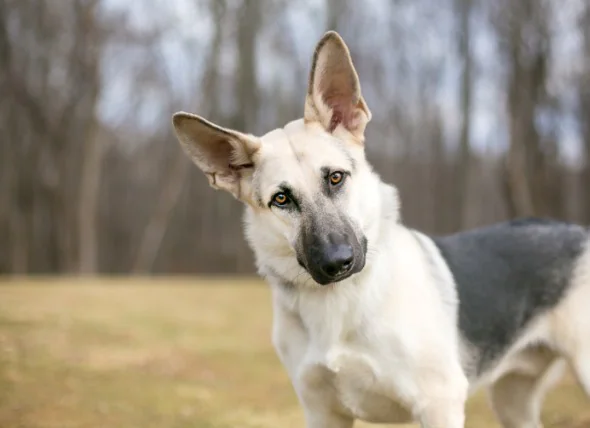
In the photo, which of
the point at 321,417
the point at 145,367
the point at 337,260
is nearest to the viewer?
the point at 337,260

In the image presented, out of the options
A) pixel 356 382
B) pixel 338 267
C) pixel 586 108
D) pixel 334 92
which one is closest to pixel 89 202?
pixel 586 108

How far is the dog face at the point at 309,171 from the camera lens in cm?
242

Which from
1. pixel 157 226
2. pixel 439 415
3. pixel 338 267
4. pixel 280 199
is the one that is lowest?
pixel 157 226

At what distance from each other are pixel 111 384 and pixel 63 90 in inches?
389

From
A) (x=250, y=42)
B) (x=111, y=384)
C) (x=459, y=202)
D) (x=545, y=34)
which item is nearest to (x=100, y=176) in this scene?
(x=250, y=42)

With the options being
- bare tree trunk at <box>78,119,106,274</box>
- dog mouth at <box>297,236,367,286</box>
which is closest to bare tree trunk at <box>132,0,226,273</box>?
bare tree trunk at <box>78,119,106,274</box>

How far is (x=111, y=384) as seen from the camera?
4.64m

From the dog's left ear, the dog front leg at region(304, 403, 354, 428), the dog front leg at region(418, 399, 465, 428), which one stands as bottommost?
the dog front leg at region(304, 403, 354, 428)

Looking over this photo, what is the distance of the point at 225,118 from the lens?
13031 mm

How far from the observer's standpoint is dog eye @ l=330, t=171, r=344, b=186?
2.53 metres

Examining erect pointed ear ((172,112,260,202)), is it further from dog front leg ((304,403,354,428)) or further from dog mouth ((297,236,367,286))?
dog front leg ((304,403,354,428))

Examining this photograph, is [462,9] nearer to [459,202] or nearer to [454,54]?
[454,54]

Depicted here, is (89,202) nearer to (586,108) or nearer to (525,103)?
(525,103)

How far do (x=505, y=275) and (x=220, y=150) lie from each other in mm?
1414
